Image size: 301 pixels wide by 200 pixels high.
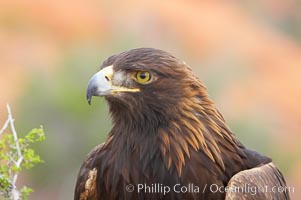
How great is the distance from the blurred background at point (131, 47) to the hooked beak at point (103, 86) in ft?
31.2

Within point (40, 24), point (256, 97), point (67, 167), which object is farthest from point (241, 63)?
point (67, 167)

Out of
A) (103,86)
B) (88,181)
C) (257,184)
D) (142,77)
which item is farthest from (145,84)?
(257,184)

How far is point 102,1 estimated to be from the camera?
43594mm

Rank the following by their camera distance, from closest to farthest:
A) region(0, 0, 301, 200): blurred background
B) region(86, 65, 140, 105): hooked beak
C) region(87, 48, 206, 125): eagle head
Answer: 1. region(86, 65, 140, 105): hooked beak
2. region(87, 48, 206, 125): eagle head
3. region(0, 0, 301, 200): blurred background

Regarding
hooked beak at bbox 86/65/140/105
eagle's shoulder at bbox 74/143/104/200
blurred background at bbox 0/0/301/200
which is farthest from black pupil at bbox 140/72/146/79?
blurred background at bbox 0/0/301/200

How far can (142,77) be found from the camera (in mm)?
6656

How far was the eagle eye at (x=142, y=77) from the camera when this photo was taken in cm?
664

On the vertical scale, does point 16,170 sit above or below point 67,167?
above

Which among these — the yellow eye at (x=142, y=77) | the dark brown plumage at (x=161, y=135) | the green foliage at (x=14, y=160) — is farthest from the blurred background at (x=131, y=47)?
the yellow eye at (x=142, y=77)

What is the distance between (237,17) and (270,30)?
2146 mm

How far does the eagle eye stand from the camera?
664 cm

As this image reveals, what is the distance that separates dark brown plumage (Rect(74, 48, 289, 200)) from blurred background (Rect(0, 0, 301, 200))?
9322 mm

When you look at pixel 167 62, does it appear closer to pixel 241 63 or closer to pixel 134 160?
pixel 134 160

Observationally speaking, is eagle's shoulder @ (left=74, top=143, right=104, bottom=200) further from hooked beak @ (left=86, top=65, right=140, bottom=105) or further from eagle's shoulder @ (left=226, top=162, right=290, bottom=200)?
eagle's shoulder @ (left=226, top=162, right=290, bottom=200)
